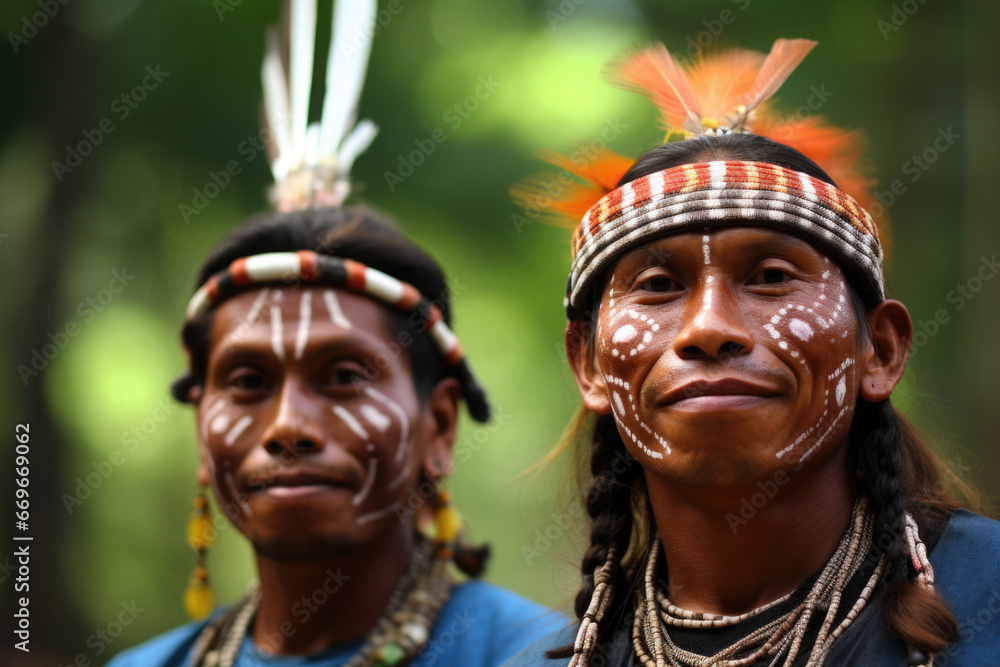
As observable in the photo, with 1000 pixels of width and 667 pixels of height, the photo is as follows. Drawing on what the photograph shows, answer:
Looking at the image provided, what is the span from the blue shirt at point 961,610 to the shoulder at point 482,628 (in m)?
1.32

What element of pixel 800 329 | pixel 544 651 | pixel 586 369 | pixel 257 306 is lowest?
pixel 544 651

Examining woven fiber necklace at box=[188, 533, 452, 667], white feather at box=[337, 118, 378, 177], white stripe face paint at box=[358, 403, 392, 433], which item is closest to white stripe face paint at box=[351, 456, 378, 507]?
white stripe face paint at box=[358, 403, 392, 433]

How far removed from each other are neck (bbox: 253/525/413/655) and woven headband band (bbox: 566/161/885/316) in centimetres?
162

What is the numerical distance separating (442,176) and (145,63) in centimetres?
259

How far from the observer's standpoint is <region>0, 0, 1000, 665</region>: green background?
24.3ft

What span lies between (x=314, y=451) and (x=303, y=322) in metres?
Result: 0.46

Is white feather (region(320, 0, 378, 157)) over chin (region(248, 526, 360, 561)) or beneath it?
over

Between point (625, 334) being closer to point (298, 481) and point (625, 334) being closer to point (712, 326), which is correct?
point (712, 326)

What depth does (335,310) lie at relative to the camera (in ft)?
12.0

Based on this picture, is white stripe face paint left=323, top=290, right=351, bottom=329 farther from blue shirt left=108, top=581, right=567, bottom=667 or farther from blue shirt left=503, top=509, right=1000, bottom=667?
blue shirt left=503, top=509, right=1000, bottom=667

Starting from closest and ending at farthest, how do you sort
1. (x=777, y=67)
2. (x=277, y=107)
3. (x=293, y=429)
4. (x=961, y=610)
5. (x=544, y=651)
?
(x=961, y=610) → (x=544, y=651) → (x=777, y=67) → (x=293, y=429) → (x=277, y=107)

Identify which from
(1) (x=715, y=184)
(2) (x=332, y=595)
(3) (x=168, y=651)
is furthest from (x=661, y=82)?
(3) (x=168, y=651)

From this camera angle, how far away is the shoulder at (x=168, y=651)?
4016 mm

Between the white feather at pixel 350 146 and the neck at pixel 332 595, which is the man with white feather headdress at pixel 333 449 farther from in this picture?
the white feather at pixel 350 146
